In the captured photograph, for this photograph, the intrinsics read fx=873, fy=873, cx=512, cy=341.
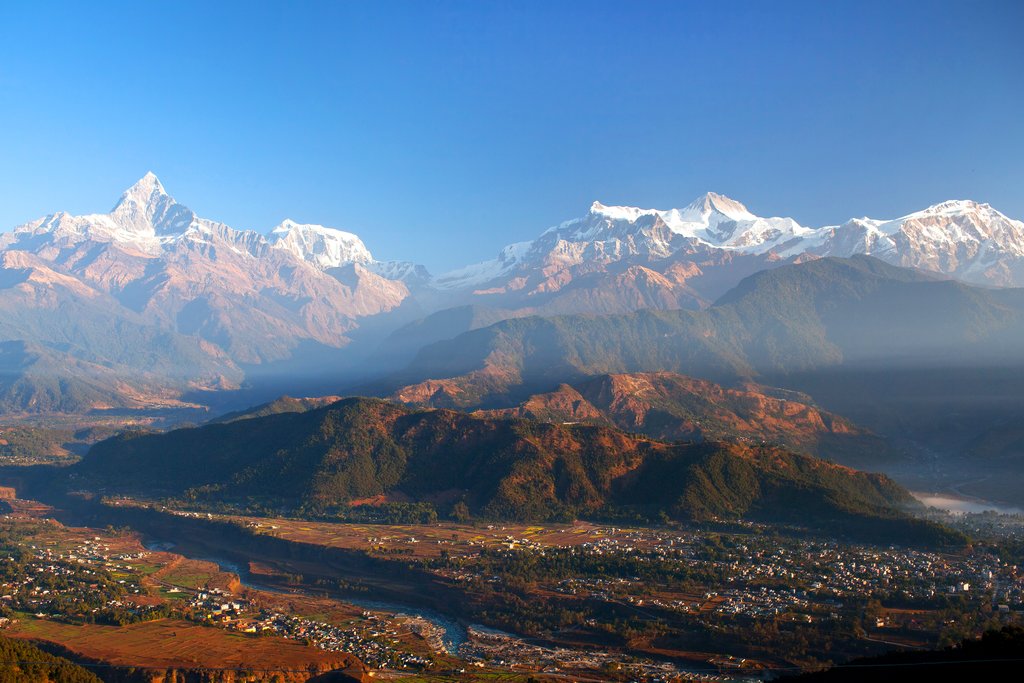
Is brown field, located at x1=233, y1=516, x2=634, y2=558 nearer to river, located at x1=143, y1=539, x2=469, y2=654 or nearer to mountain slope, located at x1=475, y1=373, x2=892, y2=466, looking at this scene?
river, located at x1=143, y1=539, x2=469, y2=654

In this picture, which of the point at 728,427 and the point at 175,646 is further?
the point at 728,427

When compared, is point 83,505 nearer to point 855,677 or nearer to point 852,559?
point 852,559

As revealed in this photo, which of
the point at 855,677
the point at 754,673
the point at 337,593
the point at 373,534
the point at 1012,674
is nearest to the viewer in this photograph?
the point at 1012,674

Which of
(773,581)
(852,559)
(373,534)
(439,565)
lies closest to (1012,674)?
(773,581)

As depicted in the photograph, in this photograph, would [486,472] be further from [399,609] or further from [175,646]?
[175,646]

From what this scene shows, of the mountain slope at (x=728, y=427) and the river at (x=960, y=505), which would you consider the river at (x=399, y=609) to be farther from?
the river at (x=960, y=505)

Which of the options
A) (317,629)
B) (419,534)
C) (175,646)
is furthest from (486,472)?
(175,646)

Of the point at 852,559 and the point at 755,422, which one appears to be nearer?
the point at 852,559
